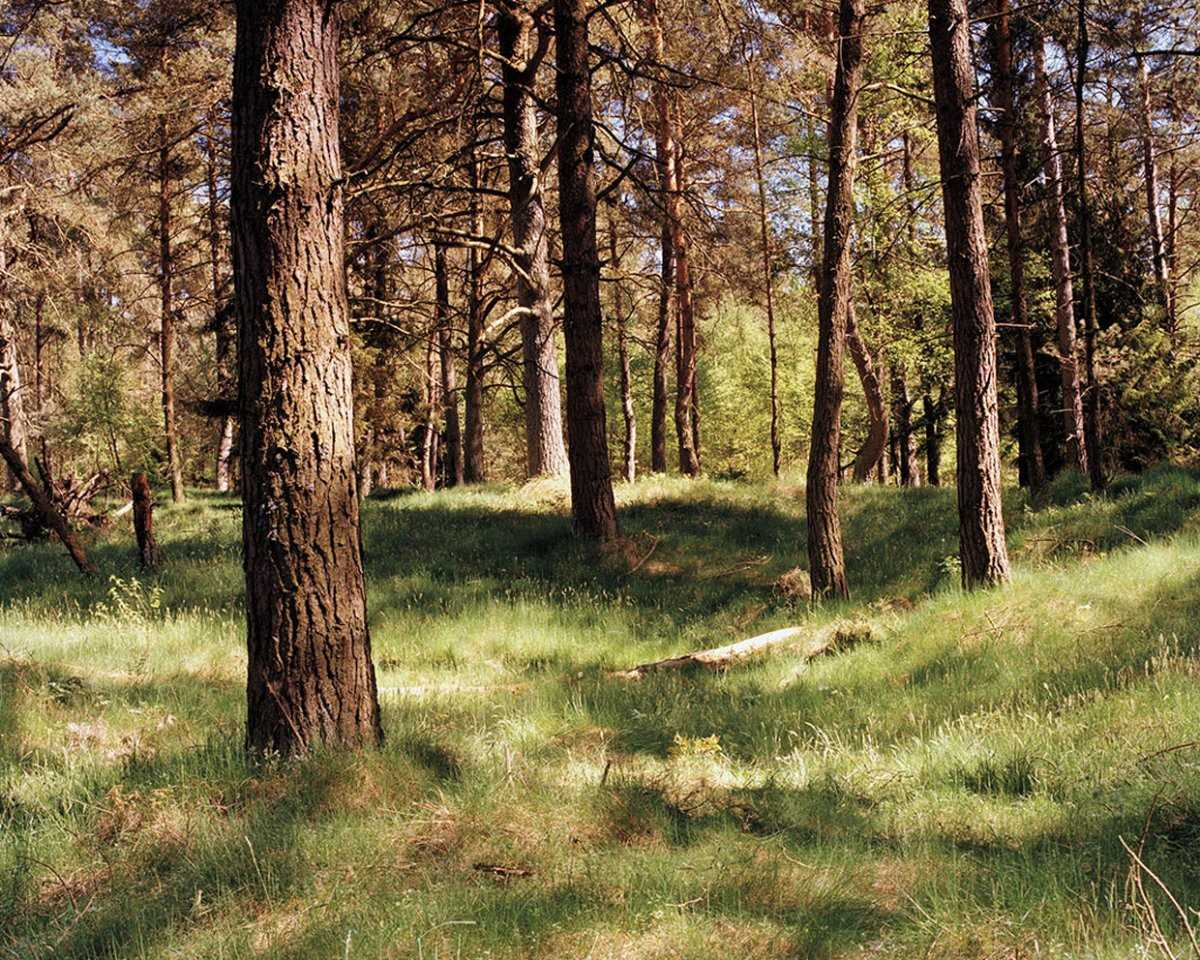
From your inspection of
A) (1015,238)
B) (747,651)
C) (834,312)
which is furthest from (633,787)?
(1015,238)

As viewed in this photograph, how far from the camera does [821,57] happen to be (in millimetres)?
15172

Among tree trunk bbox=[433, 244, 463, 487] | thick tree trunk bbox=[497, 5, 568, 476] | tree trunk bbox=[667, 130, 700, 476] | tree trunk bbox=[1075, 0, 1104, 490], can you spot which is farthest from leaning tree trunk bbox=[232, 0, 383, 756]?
tree trunk bbox=[433, 244, 463, 487]

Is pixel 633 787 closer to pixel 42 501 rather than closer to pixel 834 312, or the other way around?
pixel 834 312

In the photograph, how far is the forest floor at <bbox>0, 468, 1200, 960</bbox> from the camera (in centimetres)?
299

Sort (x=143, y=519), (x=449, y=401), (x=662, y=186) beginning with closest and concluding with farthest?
(x=143, y=519), (x=662, y=186), (x=449, y=401)

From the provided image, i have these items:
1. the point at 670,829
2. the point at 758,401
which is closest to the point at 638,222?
the point at 758,401

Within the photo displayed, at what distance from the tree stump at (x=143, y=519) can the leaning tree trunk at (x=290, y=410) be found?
755cm

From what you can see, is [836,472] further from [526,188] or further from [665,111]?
[665,111]

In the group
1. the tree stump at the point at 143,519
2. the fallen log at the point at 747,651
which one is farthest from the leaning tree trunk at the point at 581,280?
the tree stump at the point at 143,519

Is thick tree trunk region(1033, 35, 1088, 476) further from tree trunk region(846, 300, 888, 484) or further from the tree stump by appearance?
the tree stump

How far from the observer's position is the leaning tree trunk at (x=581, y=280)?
11281 millimetres

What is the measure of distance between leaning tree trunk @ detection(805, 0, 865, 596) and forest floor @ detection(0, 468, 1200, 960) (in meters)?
0.69

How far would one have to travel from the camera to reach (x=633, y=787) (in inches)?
171

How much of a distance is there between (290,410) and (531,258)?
10.4 meters
